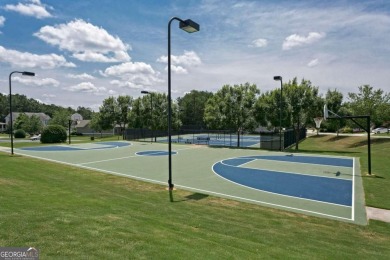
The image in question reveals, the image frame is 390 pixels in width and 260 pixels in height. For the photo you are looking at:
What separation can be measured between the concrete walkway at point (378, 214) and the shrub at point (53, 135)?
40.5 metres

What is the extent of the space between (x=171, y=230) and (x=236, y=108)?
1165 inches

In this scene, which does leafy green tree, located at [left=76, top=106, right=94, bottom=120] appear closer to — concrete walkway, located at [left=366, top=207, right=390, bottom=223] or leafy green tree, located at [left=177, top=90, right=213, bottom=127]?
leafy green tree, located at [left=177, top=90, right=213, bottom=127]

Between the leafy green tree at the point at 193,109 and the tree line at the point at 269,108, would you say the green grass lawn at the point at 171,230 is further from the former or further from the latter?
the leafy green tree at the point at 193,109

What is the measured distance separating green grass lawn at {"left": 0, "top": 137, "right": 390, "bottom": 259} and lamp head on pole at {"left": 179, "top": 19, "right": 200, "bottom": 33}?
6.57 metres

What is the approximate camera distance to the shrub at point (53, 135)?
4025cm

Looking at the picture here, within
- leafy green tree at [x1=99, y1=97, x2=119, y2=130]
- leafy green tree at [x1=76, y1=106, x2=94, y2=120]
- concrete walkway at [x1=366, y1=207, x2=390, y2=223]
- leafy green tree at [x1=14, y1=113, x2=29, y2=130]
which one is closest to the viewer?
concrete walkway at [x1=366, y1=207, x2=390, y2=223]

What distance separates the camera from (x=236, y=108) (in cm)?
3494

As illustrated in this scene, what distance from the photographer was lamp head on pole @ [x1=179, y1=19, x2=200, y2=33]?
33.7 ft

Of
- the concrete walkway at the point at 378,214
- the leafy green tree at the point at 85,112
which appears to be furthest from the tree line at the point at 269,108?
the leafy green tree at the point at 85,112

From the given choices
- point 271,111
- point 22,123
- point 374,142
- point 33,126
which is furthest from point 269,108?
point 22,123

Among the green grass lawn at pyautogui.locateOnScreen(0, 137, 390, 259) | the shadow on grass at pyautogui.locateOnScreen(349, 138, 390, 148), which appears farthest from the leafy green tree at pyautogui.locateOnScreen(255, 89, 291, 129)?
the green grass lawn at pyautogui.locateOnScreen(0, 137, 390, 259)

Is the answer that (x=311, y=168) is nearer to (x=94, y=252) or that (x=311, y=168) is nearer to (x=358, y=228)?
(x=358, y=228)

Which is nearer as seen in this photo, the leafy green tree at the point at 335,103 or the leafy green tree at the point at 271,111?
the leafy green tree at the point at 271,111

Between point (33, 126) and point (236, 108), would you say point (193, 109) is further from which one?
point (236, 108)
